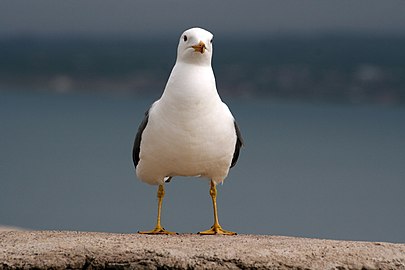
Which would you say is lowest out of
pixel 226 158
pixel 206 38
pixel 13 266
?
pixel 13 266

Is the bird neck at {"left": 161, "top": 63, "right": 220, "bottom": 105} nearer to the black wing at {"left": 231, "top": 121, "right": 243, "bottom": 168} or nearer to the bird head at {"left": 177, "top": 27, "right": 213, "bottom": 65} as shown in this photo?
the bird head at {"left": 177, "top": 27, "right": 213, "bottom": 65}

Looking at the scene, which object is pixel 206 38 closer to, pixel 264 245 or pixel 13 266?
pixel 264 245

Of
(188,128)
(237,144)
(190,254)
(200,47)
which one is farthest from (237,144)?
(190,254)

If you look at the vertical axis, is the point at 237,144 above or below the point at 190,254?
above

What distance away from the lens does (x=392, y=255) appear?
23.9 ft

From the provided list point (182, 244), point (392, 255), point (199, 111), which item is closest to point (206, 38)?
point (199, 111)

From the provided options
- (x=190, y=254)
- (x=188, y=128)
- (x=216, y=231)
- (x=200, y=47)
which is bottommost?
(x=190, y=254)

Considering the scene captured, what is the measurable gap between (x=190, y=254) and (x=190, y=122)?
1129 millimetres

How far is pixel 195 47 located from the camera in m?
7.75

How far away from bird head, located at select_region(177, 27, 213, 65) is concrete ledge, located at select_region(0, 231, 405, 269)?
4.65 ft

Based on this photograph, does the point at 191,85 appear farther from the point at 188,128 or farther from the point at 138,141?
the point at 138,141

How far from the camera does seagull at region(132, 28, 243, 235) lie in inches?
304

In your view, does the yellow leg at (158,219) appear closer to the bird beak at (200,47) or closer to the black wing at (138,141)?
the black wing at (138,141)

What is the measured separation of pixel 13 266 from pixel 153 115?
161 cm
